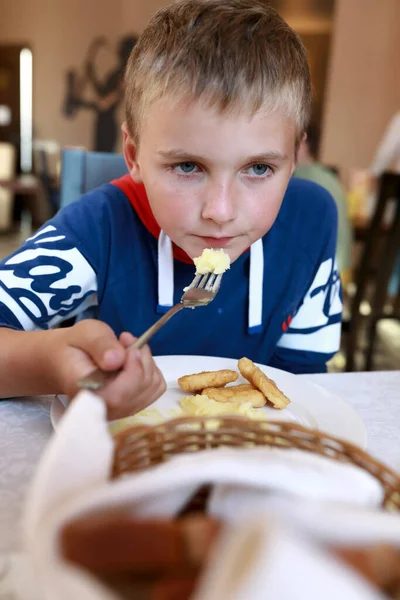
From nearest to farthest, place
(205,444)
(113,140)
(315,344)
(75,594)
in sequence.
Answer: (75,594)
(205,444)
(315,344)
(113,140)

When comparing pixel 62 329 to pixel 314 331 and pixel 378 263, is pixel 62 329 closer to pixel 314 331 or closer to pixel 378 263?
pixel 314 331

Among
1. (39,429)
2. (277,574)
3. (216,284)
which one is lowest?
(39,429)

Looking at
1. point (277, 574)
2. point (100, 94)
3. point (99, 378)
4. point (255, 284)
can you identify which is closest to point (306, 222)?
point (255, 284)

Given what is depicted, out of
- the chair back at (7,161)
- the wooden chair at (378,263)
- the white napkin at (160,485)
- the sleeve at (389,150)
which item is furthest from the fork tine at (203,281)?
the chair back at (7,161)

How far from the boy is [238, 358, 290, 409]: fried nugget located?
182 mm

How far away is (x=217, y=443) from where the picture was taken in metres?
0.46

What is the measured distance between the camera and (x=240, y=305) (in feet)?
3.53

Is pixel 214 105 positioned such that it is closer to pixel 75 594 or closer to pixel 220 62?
pixel 220 62

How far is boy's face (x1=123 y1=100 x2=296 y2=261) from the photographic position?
0.75m

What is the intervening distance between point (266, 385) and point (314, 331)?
45 centimetres

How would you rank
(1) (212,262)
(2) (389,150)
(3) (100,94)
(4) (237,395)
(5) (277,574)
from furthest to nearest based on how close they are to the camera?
(3) (100,94) < (2) (389,150) < (1) (212,262) < (4) (237,395) < (5) (277,574)

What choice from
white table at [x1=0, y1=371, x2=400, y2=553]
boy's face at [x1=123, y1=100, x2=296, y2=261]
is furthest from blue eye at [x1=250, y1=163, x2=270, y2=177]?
white table at [x1=0, y1=371, x2=400, y2=553]


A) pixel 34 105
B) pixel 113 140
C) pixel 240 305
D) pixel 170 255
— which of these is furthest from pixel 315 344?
pixel 34 105

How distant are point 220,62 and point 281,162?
0.53ft
